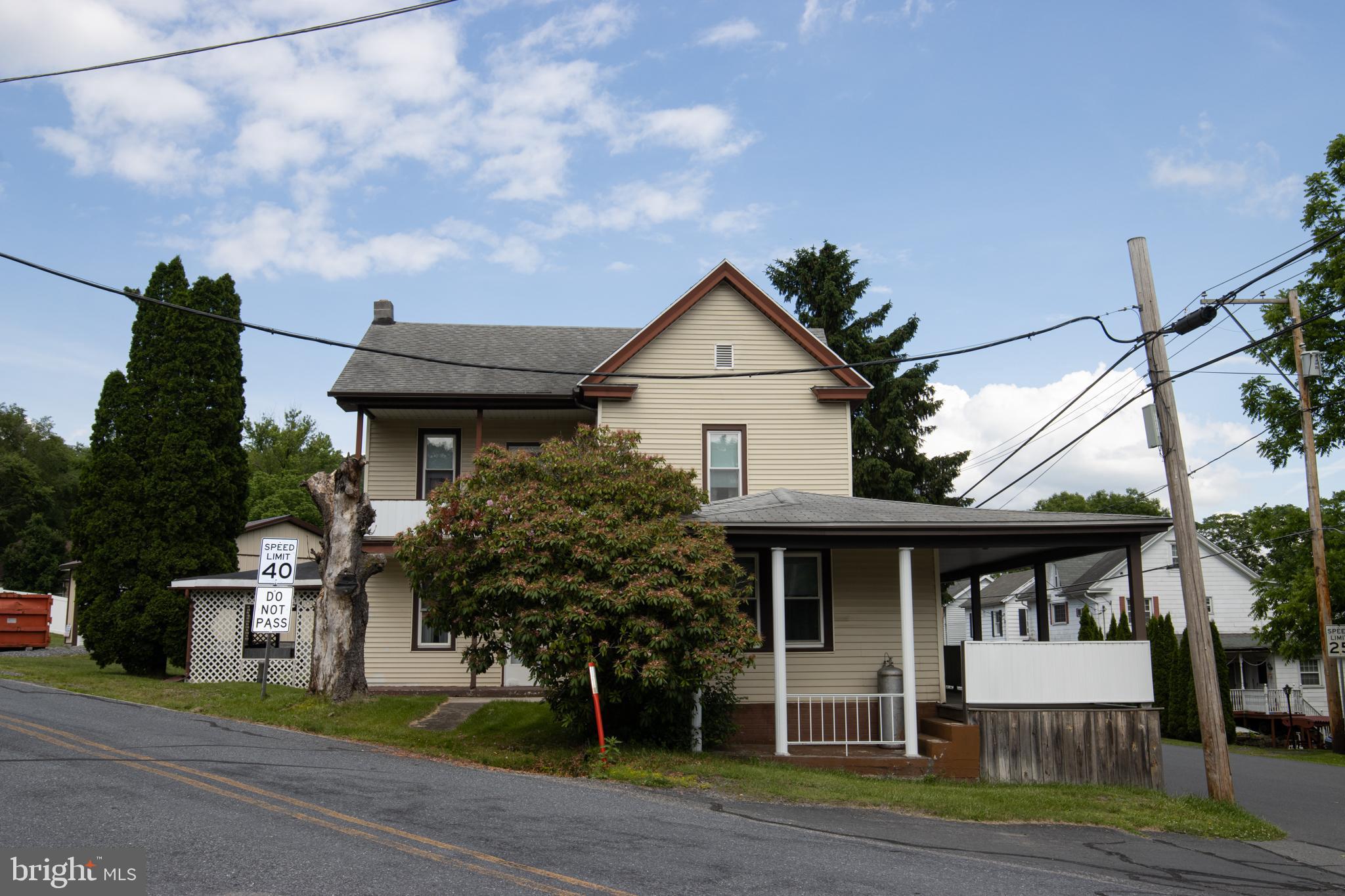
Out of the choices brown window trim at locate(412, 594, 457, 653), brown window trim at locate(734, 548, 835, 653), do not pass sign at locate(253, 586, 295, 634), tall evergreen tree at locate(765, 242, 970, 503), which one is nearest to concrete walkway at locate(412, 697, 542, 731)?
brown window trim at locate(412, 594, 457, 653)

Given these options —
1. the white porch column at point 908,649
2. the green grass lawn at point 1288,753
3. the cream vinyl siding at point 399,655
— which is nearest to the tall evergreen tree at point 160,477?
the cream vinyl siding at point 399,655

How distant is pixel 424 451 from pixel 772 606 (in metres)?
10.0

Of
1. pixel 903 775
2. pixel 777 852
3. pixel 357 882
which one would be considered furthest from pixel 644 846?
pixel 903 775

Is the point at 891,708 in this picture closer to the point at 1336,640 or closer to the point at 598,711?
the point at 598,711

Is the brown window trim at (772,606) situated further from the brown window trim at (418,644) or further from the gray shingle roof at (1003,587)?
the gray shingle roof at (1003,587)

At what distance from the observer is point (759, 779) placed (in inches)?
494

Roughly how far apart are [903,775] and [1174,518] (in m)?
5.08

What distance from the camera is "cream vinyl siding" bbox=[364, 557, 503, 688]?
21750 millimetres

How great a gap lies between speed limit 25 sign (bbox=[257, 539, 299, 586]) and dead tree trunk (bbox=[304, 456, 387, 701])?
863 millimetres

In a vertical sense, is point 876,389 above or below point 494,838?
above

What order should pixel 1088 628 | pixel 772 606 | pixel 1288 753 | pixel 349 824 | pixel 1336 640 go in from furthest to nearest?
pixel 1088 628
pixel 1288 753
pixel 1336 640
pixel 772 606
pixel 349 824

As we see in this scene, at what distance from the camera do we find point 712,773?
502 inches

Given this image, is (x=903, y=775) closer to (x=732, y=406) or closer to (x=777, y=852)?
(x=777, y=852)

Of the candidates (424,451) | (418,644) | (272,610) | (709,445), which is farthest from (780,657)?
(424,451)
